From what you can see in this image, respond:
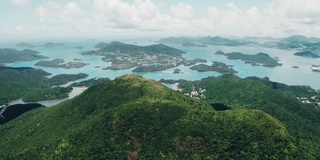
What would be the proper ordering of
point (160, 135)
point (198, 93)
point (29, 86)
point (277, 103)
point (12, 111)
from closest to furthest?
point (160, 135)
point (277, 103)
point (12, 111)
point (198, 93)
point (29, 86)

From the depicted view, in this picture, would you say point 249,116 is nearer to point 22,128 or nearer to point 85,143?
point 85,143

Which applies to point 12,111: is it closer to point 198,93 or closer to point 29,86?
point 29,86

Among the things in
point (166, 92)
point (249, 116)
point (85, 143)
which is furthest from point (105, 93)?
point (249, 116)

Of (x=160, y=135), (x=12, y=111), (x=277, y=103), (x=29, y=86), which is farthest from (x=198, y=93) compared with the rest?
(x=29, y=86)

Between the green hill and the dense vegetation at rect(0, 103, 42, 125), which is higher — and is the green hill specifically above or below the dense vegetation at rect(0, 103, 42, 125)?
above

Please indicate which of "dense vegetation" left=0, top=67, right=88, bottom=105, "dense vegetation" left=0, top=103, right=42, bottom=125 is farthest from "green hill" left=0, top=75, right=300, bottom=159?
"dense vegetation" left=0, top=67, right=88, bottom=105

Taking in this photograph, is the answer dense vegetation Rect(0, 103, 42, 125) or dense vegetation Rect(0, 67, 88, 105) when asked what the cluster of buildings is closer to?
dense vegetation Rect(0, 67, 88, 105)

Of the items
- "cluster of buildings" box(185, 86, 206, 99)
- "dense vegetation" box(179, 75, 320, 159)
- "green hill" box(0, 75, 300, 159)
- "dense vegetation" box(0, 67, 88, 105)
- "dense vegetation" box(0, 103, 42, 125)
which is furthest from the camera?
"dense vegetation" box(0, 67, 88, 105)
